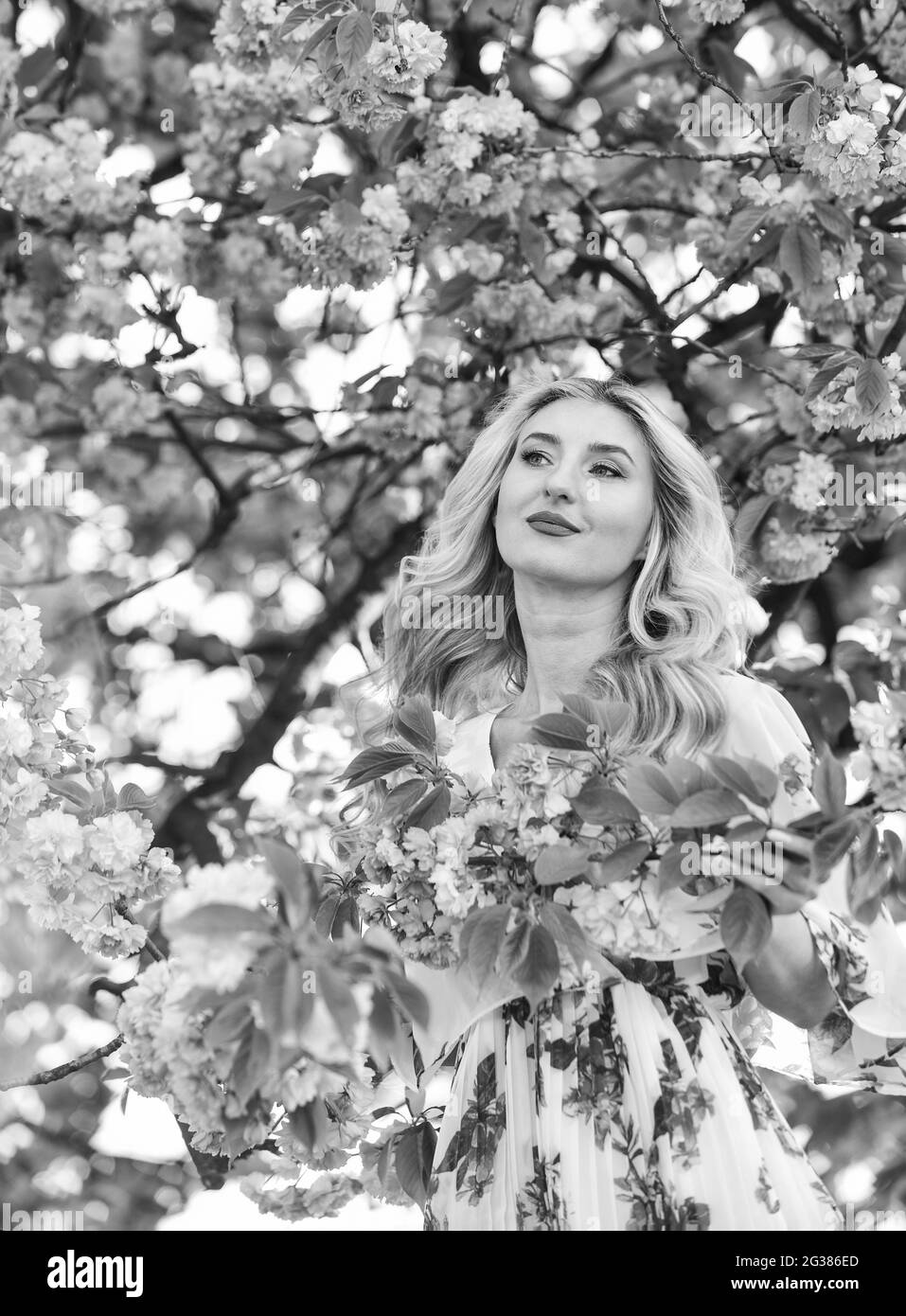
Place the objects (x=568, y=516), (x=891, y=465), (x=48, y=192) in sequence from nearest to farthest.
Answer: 1. (x=568, y=516)
2. (x=891, y=465)
3. (x=48, y=192)

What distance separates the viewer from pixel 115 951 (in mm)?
1875

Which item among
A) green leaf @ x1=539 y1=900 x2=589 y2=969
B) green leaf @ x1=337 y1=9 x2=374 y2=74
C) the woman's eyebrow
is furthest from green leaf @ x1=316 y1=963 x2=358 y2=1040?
green leaf @ x1=337 y1=9 x2=374 y2=74

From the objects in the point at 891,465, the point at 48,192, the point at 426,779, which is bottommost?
the point at 426,779

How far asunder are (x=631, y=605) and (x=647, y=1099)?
0.73m

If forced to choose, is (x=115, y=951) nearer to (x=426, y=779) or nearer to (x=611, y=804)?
(x=426, y=779)

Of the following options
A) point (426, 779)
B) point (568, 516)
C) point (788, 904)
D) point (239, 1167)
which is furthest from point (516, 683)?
point (788, 904)

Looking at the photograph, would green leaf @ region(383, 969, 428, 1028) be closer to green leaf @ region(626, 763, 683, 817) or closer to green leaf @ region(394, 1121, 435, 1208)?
green leaf @ region(626, 763, 683, 817)

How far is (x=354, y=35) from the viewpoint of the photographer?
2072 millimetres

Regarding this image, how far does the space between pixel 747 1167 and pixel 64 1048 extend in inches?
134

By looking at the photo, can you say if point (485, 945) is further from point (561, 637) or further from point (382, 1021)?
point (561, 637)

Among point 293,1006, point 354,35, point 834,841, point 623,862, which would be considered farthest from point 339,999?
point 354,35

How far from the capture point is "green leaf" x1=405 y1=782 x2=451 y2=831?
1.66 m

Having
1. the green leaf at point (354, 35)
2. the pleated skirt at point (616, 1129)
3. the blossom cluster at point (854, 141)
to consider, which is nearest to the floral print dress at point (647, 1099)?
the pleated skirt at point (616, 1129)

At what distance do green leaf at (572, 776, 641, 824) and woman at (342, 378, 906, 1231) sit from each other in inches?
4.6
